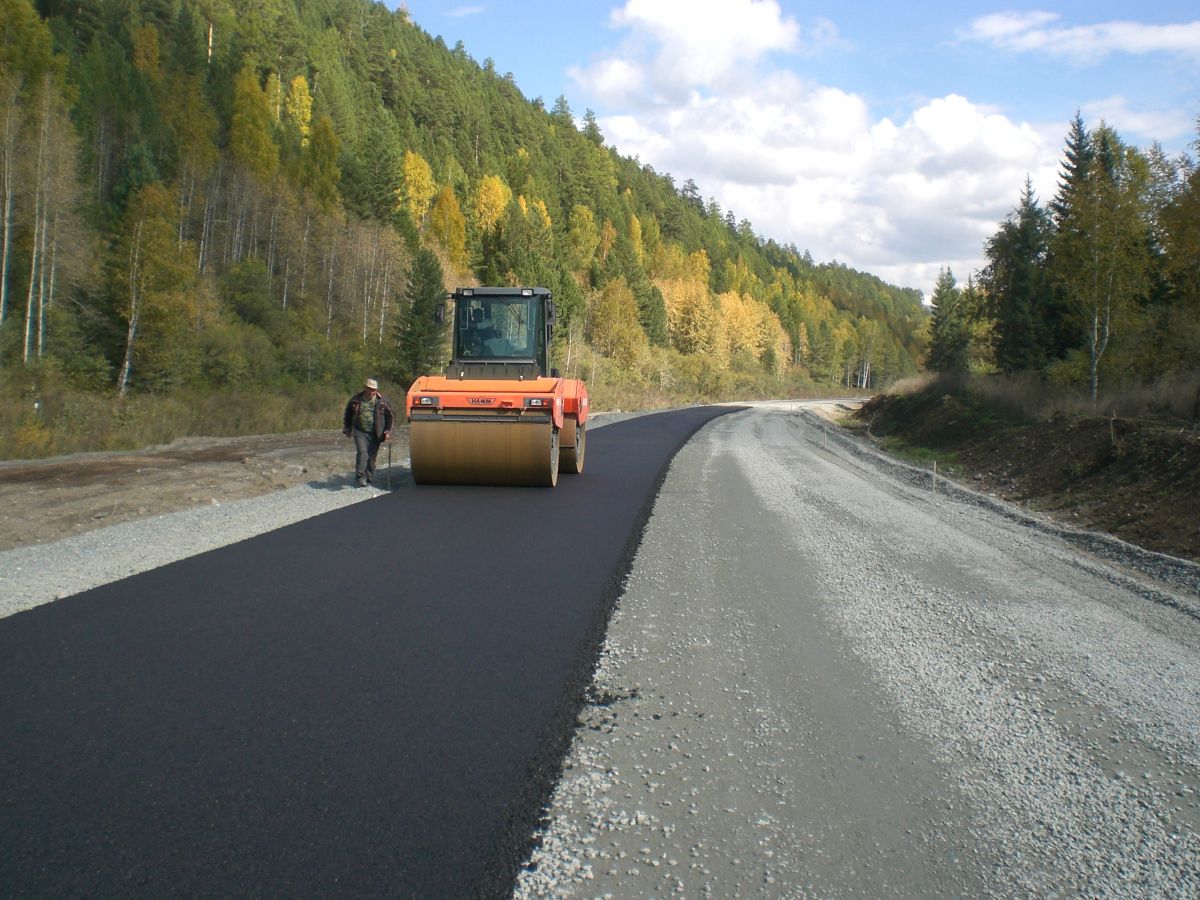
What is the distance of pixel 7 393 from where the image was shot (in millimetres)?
21906

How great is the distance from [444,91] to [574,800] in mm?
111945

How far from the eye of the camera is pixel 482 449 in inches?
470

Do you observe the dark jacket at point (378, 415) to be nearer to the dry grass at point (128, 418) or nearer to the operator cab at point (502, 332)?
the operator cab at point (502, 332)

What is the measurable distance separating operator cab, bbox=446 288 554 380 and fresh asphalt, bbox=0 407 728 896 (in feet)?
21.1

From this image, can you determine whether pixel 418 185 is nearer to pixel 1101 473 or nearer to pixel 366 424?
pixel 366 424

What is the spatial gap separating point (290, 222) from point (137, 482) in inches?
1760

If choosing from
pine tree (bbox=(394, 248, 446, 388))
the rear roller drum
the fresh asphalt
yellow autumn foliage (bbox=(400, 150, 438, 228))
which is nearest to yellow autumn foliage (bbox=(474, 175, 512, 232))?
yellow autumn foliage (bbox=(400, 150, 438, 228))

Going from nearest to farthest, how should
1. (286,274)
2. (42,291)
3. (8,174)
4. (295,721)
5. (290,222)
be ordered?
1. (295,721)
2. (42,291)
3. (8,174)
4. (286,274)
5. (290,222)

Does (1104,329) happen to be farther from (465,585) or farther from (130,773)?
(130,773)

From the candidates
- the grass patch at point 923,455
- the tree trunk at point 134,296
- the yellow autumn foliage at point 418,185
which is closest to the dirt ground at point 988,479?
the grass patch at point 923,455

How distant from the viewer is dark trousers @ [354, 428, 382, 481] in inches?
496

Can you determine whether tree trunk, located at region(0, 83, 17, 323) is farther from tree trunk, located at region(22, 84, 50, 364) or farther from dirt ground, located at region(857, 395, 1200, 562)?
dirt ground, located at region(857, 395, 1200, 562)

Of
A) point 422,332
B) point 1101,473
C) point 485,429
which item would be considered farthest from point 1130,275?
point 422,332

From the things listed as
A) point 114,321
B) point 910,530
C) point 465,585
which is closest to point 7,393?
point 114,321
